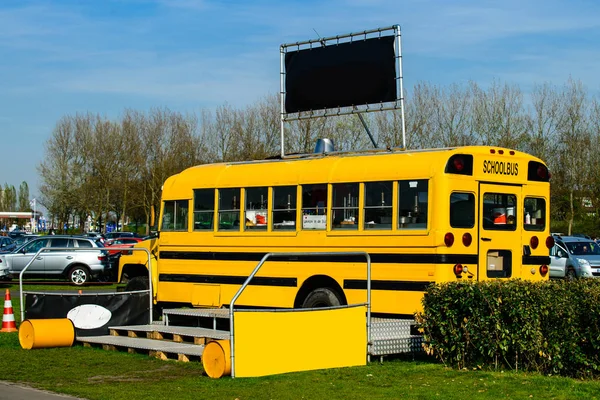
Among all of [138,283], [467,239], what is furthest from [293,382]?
[138,283]

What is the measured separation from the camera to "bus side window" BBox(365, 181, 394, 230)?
13734 millimetres

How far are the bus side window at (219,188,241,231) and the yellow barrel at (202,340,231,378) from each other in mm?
4636

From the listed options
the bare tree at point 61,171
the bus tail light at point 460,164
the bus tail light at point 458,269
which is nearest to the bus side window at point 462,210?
the bus tail light at point 460,164

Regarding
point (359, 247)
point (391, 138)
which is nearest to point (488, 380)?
point (359, 247)

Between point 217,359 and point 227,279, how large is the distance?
4597mm

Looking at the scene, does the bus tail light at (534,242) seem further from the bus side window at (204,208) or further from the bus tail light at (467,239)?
the bus side window at (204,208)

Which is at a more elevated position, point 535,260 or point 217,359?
point 535,260

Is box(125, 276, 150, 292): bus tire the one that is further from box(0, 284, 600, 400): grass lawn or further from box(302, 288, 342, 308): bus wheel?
box(0, 284, 600, 400): grass lawn

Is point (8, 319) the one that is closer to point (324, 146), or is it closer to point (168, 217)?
point (168, 217)

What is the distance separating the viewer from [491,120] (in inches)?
2013

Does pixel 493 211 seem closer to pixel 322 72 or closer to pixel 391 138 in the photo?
pixel 322 72

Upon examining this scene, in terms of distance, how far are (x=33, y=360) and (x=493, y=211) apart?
23.2 ft

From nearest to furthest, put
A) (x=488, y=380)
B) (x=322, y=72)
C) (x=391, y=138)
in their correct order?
(x=488, y=380) → (x=322, y=72) → (x=391, y=138)

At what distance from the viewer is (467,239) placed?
525 inches
